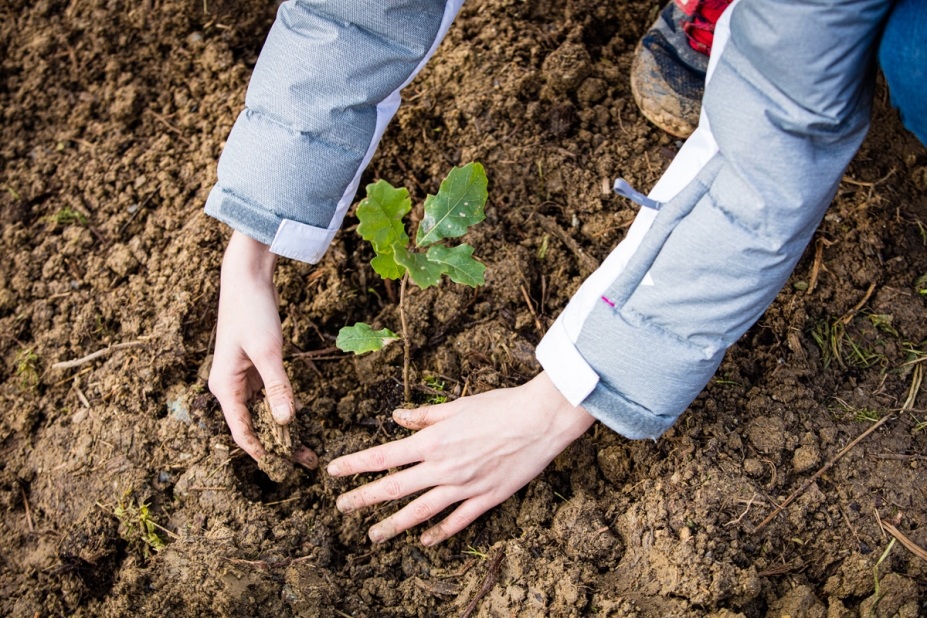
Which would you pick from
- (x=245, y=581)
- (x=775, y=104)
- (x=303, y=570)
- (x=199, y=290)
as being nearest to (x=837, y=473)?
(x=775, y=104)

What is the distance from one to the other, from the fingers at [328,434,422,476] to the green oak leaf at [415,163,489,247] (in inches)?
22.7

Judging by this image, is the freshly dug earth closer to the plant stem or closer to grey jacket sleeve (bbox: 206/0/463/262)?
the plant stem

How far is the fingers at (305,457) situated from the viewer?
199 centimetres

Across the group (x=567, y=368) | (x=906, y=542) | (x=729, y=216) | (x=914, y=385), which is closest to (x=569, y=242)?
(x=567, y=368)

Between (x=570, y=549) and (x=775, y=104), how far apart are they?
1246 millimetres

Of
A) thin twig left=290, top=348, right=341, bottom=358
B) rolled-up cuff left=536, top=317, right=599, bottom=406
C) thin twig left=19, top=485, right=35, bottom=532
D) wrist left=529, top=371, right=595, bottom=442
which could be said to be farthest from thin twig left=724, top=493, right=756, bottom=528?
thin twig left=19, top=485, right=35, bottom=532

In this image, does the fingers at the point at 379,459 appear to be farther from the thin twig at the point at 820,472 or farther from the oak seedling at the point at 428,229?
the thin twig at the point at 820,472

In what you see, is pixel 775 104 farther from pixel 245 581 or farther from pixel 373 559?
pixel 245 581

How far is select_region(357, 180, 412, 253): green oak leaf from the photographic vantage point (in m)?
1.67

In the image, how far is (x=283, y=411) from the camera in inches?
73.0

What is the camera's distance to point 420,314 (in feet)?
7.20

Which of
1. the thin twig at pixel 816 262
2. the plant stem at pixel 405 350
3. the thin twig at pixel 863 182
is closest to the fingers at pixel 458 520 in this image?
the plant stem at pixel 405 350

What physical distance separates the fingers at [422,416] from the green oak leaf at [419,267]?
414 mm

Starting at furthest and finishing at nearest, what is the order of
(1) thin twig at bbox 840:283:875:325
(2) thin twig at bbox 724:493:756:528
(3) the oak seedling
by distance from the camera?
(1) thin twig at bbox 840:283:875:325, (2) thin twig at bbox 724:493:756:528, (3) the oak seedling
